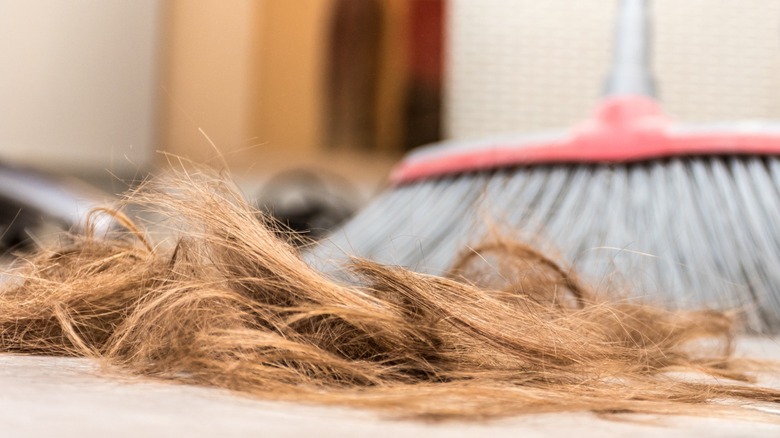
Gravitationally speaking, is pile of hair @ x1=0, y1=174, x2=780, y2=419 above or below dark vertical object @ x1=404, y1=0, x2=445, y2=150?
below

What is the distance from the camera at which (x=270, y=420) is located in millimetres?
141

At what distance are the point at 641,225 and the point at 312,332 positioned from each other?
0.33 m

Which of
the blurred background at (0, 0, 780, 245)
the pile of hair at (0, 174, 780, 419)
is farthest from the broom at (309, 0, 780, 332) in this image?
the blurred background at (0, 0, 780, 245)

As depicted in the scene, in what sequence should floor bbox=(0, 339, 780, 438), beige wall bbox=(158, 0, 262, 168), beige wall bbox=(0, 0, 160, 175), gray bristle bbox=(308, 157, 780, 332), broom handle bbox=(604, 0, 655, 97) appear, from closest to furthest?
1. floor bbox=(0, 339, 780, 438)
2. gray bristle bbox=(308, 157, 780, 332)
3. broom handle bbox=(604, 0, 655, 97)
4. beige wall bbox=(0, 0, 160, 175)
5. beige wall bbox=(158, 0, 262, 168)

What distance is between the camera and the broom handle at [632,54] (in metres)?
0.60

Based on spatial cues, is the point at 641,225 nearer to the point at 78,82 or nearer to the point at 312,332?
the point at 312,332

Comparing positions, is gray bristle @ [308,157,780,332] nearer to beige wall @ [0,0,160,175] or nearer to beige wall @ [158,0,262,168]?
beige wall @ [0,0,160,175]

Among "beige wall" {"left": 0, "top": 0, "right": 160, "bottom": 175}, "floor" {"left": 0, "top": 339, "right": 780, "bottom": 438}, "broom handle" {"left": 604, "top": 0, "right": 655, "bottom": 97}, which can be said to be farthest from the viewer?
"beige wall" {"left": 0, "top": 0, "right": 160, "bottom": 175}

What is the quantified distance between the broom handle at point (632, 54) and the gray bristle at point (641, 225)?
0.08m

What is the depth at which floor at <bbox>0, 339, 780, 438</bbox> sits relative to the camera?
0.13m

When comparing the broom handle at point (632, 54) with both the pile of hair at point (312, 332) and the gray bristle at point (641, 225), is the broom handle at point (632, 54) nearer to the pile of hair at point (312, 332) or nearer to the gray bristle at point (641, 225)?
the gray bristle at point (641, 225)

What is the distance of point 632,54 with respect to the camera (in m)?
0.62

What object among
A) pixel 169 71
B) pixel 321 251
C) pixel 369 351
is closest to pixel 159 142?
pixel 169 71

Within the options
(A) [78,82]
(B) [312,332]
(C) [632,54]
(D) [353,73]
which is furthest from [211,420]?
(D) [353,73]
